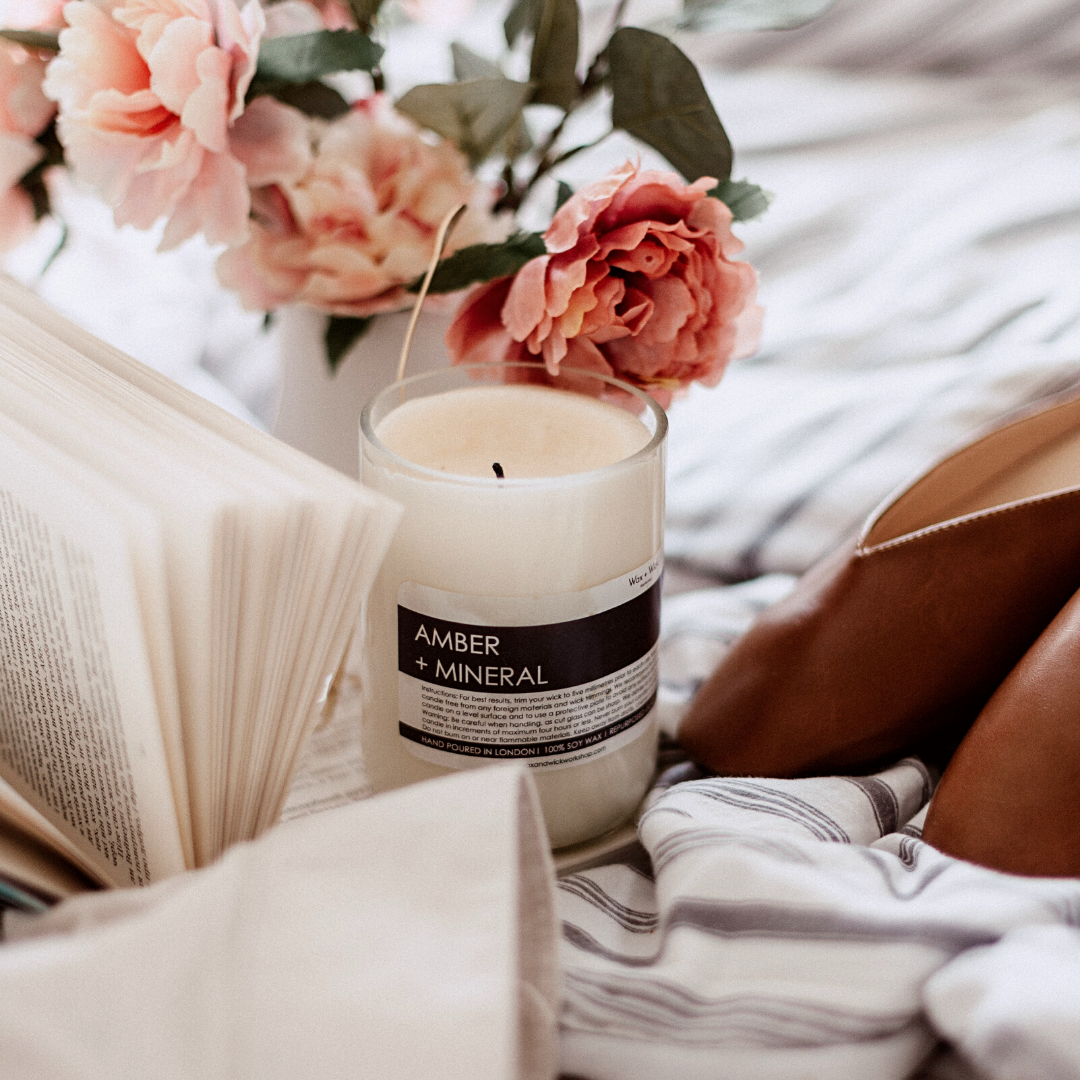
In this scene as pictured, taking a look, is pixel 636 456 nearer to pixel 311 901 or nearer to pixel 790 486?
pixel 311 901

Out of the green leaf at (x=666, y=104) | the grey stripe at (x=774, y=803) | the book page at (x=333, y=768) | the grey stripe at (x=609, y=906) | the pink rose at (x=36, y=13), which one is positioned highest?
the pink rose at (x=36, y=13)

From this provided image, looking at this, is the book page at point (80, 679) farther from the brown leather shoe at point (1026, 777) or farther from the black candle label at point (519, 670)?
the brown leather shoe at point (1026, 777)

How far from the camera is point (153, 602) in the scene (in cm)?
32

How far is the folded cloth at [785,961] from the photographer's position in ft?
1.06

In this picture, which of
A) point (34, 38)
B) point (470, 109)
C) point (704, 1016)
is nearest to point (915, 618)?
point (704, 1016)

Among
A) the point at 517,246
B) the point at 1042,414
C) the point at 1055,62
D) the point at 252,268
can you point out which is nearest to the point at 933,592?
the point at 1042,414

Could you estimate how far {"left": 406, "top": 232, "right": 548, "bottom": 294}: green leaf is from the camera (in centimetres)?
49

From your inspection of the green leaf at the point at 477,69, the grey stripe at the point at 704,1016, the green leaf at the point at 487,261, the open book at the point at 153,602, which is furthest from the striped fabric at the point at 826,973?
the green leaf at the point at 477,69

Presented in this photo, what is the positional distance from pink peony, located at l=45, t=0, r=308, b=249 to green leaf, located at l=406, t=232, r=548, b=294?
0.09m

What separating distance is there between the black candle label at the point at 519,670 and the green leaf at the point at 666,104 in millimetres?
201

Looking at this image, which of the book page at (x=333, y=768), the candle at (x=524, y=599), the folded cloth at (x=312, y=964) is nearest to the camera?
the folded cloth at (x=312, y=964)

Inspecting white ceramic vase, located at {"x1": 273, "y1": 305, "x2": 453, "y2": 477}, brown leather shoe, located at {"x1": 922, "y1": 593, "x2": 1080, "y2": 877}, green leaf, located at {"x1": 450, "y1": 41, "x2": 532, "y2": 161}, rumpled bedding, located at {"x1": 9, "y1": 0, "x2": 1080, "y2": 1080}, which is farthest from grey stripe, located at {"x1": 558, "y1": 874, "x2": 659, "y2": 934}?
green leaf, located at {"x1": 450, "y1": 41, "x2": 532, "y2": 161}

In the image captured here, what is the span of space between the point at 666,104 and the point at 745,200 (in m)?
0.06

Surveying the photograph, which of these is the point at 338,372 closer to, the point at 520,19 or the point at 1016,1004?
the point at 520,19
